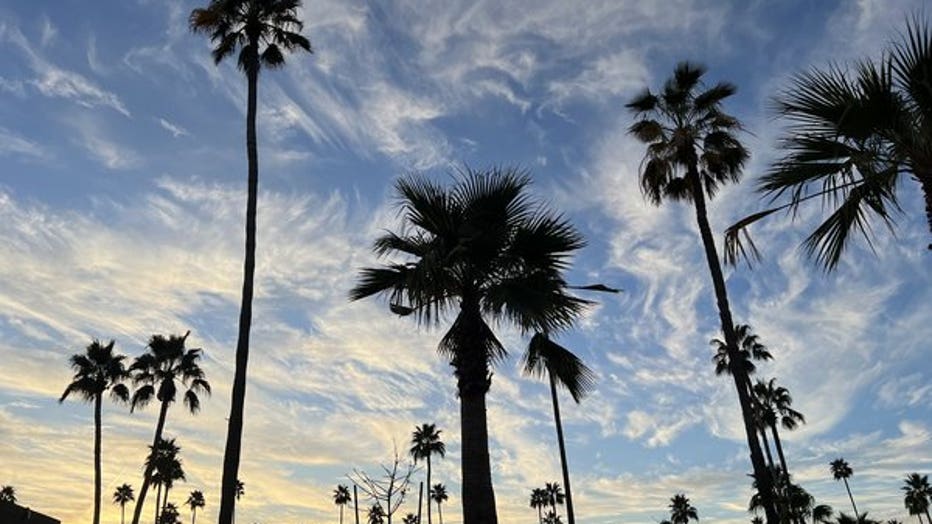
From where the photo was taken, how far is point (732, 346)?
17094mm

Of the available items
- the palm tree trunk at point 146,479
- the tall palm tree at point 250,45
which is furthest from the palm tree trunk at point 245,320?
the palm tree trunk at point 146,479

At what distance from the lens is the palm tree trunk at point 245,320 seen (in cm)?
1245

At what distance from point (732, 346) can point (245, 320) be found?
1193 centimetres

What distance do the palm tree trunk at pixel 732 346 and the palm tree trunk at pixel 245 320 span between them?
11.7 m

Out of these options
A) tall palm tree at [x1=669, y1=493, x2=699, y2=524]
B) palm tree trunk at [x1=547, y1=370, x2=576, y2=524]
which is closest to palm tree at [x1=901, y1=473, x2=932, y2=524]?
tall palm tree at [x1=669, y1=493, x2=699, y2=524]

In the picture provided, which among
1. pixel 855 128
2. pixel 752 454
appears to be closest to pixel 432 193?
pixel 855 128

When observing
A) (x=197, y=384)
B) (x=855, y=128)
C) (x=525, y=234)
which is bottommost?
(x=855, y=128)

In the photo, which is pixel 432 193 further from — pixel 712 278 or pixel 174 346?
pixel 174 346

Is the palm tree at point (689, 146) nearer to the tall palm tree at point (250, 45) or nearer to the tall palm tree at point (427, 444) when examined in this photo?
the tall palm tree at point (250, 45)

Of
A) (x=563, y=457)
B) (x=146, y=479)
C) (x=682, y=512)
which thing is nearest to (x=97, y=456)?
(x=146, y=479)

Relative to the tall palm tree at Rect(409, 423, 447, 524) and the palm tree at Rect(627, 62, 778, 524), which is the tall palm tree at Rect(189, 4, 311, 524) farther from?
the tall palm tree at Rect(409, 423, 447, 524)

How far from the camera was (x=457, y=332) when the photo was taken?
1217 centimetres

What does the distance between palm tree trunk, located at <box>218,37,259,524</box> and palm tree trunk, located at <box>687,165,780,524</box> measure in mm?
11729

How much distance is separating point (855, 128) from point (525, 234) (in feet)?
19.9
